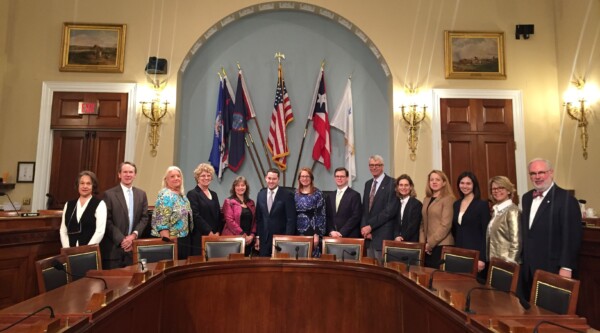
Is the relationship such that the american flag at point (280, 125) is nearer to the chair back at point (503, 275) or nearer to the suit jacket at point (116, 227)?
the suit jacket at point (116, 227)

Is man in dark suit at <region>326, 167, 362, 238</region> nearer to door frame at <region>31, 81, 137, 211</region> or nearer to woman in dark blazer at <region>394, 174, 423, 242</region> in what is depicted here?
woman in dark blazer at <region>394, 174, 423, 242</region>

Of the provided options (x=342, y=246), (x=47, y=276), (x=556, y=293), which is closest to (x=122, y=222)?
(x=47, y=276)

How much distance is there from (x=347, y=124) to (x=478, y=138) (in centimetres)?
175

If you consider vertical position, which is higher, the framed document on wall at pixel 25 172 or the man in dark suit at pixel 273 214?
the framed document on wall at pixel 25 172

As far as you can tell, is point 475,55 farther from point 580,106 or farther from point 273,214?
point 273,214

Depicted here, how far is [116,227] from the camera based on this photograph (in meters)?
3.21

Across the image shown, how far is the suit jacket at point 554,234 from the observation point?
8.01 ft

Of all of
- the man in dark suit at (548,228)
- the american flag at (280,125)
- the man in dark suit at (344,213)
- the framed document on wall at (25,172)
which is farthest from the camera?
the american flag at (280,125)

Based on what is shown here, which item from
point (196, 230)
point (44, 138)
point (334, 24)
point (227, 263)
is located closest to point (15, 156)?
point (44, 138)

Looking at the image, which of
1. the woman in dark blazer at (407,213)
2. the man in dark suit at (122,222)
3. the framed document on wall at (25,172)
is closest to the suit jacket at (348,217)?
the woman in dark blazer at (407,213)

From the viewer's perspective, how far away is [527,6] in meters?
5.54

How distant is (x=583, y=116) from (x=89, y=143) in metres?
6.23

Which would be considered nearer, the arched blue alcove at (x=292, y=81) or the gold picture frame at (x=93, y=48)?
the gold picture frame at (x=93, y=48)

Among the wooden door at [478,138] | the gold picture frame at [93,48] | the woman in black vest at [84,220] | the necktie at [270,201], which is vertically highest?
the gold picture frame at [93,48]
